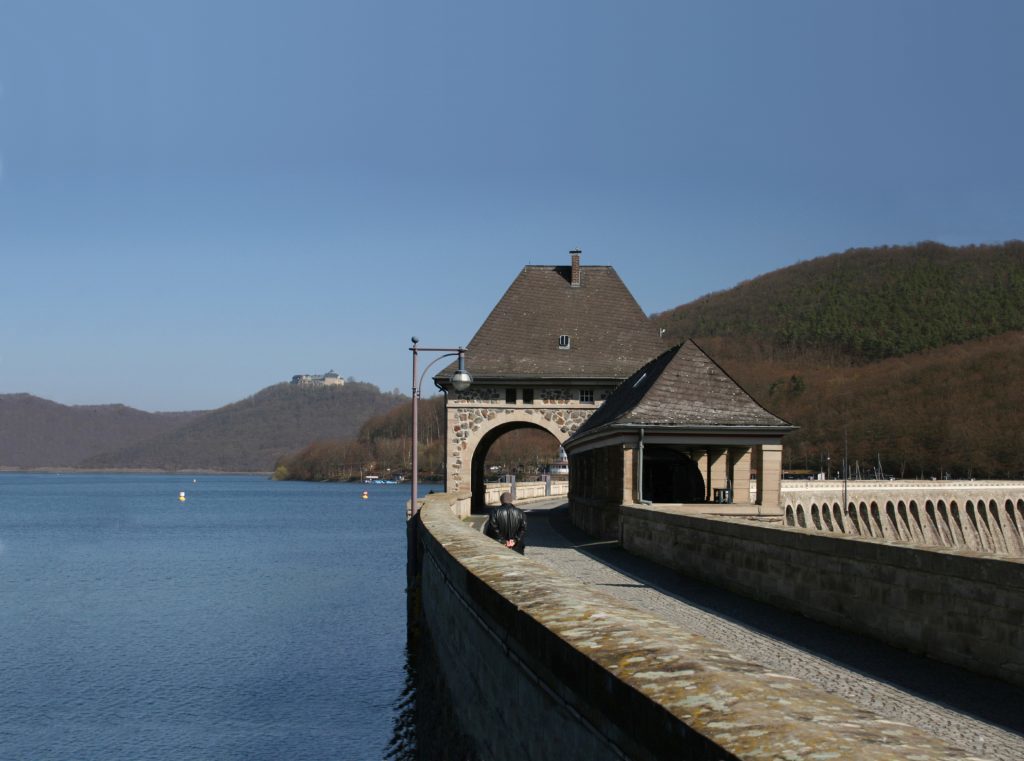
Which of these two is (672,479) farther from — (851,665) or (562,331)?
(851,665)

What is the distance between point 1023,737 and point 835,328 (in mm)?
188531

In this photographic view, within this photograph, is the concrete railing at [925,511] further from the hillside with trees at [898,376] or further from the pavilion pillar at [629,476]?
the hillside with trees at [898,376]

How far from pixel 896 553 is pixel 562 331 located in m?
35.9

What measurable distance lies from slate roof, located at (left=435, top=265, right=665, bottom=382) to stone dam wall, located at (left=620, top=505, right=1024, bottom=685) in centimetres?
2754

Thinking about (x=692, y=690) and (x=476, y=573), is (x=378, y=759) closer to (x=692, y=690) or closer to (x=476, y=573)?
(x=476, y=573)

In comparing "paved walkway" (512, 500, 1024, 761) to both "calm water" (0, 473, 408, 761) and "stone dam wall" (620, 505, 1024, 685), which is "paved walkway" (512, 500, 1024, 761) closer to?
"stone dam wall" (620, 505, 1024, 685)

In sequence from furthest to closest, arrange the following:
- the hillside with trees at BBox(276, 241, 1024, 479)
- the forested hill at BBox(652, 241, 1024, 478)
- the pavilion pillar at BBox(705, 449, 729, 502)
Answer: the hillside with trees at BBox(276, 241, 1024, 479) → the forested hill at BBox(652, 241, 1024, 478) → the pavilion pillar at BBox(705, 449, 729, 502)

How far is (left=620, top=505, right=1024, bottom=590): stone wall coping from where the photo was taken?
8.73 meters

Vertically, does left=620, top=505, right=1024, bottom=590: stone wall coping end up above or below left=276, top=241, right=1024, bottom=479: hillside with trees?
below

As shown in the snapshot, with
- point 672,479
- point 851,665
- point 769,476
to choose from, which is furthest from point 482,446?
point 851,665

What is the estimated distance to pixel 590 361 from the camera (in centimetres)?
4481

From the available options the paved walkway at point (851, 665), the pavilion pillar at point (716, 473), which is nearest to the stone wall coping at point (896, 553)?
the paved walkway at point (851, 665)

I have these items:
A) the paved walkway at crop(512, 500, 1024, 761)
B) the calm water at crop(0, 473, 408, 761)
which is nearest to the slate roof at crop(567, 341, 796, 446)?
the calm water at crop(0, 473, 408, 761)

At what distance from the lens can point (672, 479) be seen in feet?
128
